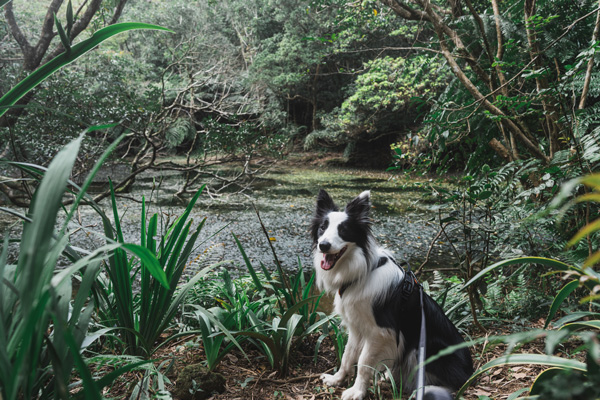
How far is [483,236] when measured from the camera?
2.23m

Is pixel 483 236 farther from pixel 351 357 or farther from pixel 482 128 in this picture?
pixel 482 128

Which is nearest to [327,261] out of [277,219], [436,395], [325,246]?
[325,246]

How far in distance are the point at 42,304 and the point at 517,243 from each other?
244 cm

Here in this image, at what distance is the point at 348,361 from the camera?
1.94 metres

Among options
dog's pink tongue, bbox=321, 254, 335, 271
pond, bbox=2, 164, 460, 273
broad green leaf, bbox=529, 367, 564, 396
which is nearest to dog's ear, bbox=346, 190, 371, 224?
dog's pink tongue, bbox=321, 254, 335, 271

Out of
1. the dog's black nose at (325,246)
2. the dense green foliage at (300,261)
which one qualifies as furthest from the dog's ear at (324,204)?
the dense green foliage at (300,261)

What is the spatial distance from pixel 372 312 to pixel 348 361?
1.08ft

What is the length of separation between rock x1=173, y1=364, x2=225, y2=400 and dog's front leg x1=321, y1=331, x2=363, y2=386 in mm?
651

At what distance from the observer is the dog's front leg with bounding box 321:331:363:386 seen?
1921mm

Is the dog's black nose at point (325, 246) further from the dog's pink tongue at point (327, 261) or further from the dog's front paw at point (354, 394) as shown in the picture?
the dog's front paw at point (354, 394)

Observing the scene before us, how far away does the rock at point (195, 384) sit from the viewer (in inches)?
59.8

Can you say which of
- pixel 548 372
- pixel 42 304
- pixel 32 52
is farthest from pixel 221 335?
pixel 32 52

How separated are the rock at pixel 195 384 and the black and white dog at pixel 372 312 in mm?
656

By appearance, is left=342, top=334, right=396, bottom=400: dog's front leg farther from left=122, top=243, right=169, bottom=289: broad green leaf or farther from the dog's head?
left=122, top=243, right=169, bottom=289: broad green leaf
